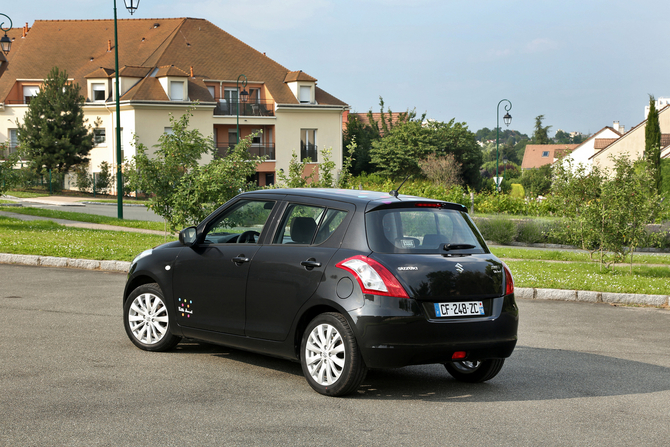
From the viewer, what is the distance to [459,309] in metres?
5.78

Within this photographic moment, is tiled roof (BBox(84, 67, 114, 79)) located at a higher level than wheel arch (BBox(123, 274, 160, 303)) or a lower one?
higher

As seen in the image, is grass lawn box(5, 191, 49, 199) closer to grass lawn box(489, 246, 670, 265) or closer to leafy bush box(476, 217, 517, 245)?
leafy bush box(476, 217, 517, 245)

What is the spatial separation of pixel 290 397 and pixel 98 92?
2090 inches

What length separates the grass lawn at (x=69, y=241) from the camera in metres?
14.9

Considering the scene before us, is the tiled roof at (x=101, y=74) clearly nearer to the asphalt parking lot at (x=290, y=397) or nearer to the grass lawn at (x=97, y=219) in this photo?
the grass lawn at (x=97, y=219)

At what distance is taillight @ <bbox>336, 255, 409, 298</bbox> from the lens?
5539mm

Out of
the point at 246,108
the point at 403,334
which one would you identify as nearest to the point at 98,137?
the point at 246,108

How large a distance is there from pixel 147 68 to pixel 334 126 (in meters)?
15.0

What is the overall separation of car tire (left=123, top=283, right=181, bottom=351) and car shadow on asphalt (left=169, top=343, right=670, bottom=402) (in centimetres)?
31

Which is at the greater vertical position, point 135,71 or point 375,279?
point 135,71

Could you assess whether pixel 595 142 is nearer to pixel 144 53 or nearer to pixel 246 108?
pixel 246 108

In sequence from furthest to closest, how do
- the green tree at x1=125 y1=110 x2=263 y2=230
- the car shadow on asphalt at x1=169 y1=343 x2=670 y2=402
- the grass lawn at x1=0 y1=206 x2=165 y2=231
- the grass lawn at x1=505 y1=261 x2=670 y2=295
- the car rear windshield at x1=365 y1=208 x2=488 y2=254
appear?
the grass lawn at x1=0 y1=206 x2=165 y2=231 < the green tree at x1=125 y1=110 x2=263 y2=230 < the grass lawn at x1=505 y1=261 x2=670 y2=295 < the car shadow on asphalt at x1=169 y1=343 x2=670 y2=402 < the car rear windshield at x1=365 y1=208 x2=488 y2=254

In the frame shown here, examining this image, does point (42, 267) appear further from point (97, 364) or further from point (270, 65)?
point (270, 65)

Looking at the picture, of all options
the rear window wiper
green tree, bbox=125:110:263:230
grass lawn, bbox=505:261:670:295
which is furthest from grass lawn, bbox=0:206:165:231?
the rear window wiper
